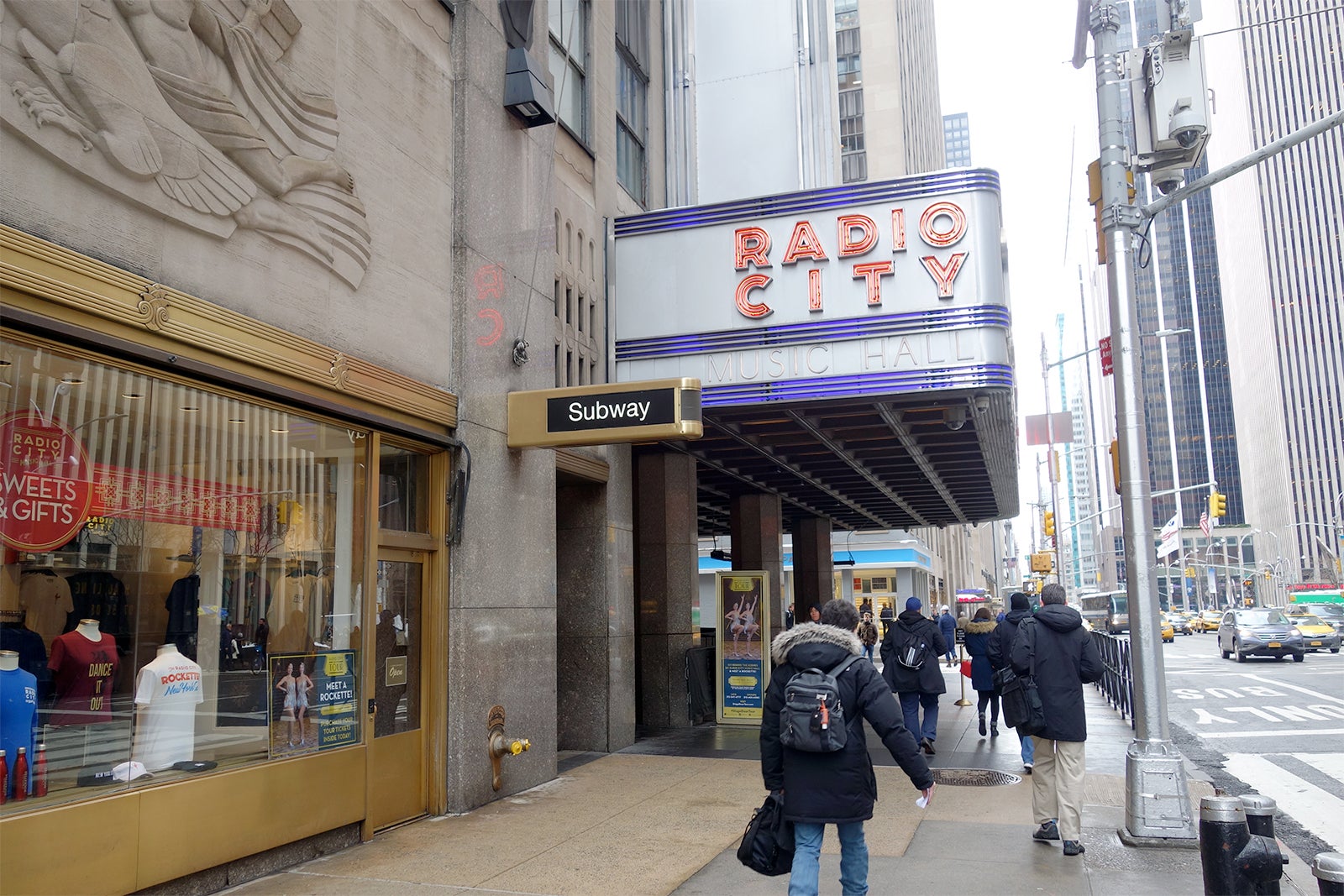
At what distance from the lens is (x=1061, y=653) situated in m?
7.34

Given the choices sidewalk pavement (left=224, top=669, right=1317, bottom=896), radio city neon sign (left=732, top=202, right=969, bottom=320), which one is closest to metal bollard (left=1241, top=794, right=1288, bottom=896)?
sidewalk pavement (left=224, top=669, right=1317, bottom=896)

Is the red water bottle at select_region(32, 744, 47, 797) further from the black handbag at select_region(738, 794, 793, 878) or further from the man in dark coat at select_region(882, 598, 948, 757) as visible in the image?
the man in dark coat at select_region(882, 598, 948, 757)

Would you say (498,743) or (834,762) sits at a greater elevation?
(834,762)

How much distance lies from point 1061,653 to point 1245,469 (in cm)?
16009

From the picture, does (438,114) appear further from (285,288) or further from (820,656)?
(820,656)

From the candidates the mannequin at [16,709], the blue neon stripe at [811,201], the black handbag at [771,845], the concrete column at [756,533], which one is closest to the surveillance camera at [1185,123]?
the blue neon stripe at [811,201]

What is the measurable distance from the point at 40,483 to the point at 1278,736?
50.9ft

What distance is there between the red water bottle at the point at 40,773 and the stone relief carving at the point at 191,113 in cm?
320

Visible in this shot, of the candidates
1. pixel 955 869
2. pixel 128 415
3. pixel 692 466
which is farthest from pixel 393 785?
pixel 692 466

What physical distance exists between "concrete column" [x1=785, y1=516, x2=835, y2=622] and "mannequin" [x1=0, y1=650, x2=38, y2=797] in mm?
23682

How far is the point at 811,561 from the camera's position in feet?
93.6

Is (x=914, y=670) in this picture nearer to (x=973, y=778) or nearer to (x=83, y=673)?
(x=973, y=778)

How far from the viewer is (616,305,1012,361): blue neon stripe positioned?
11.7 metres

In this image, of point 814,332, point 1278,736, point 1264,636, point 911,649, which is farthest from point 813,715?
point 1264,636
